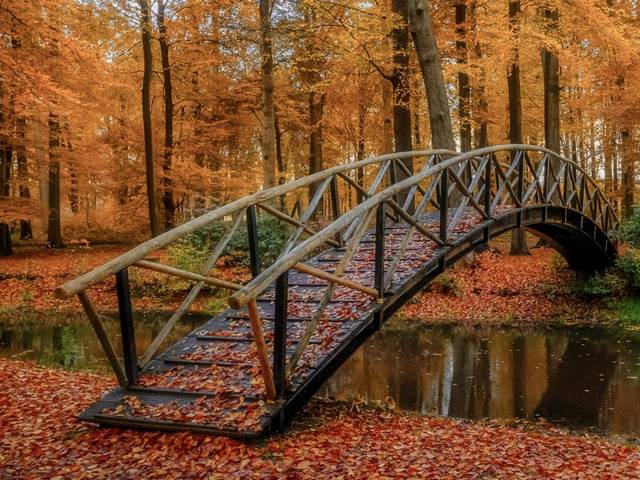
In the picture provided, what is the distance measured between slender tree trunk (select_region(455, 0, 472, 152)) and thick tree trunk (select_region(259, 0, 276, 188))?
562cm

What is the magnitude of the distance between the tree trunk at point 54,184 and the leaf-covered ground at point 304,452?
622 inches

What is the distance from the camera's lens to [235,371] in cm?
621

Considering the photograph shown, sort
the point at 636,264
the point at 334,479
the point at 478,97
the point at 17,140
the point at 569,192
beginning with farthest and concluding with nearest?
1. the point at 478,97
2. the point at 17,140
3. the point at 636,264
4. the point at 569,192
5. the point at 334,479

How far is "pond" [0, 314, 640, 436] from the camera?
873cm

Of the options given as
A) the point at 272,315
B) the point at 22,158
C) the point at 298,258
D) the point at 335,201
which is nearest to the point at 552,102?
the point at 335,201

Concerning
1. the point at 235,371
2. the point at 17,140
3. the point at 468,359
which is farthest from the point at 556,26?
the point at 17,140

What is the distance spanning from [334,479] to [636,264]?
512 inches

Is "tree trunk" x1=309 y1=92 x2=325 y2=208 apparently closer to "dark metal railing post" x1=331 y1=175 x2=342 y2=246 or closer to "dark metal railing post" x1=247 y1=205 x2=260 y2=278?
"dark metal railing post" x1=331 y1=175 x2=342 y2=246

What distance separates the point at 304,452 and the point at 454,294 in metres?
10.9

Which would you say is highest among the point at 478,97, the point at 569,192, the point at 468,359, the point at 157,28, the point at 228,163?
the point at 157,28

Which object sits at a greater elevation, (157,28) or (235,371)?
(157,28)

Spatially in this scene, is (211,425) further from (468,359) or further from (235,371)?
(468,359)

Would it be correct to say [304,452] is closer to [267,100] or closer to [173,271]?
[173,271]

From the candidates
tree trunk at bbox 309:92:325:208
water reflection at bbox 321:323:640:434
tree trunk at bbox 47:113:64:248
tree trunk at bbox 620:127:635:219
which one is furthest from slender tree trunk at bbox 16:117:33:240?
tree trunk at bbox 620:127:635:219
